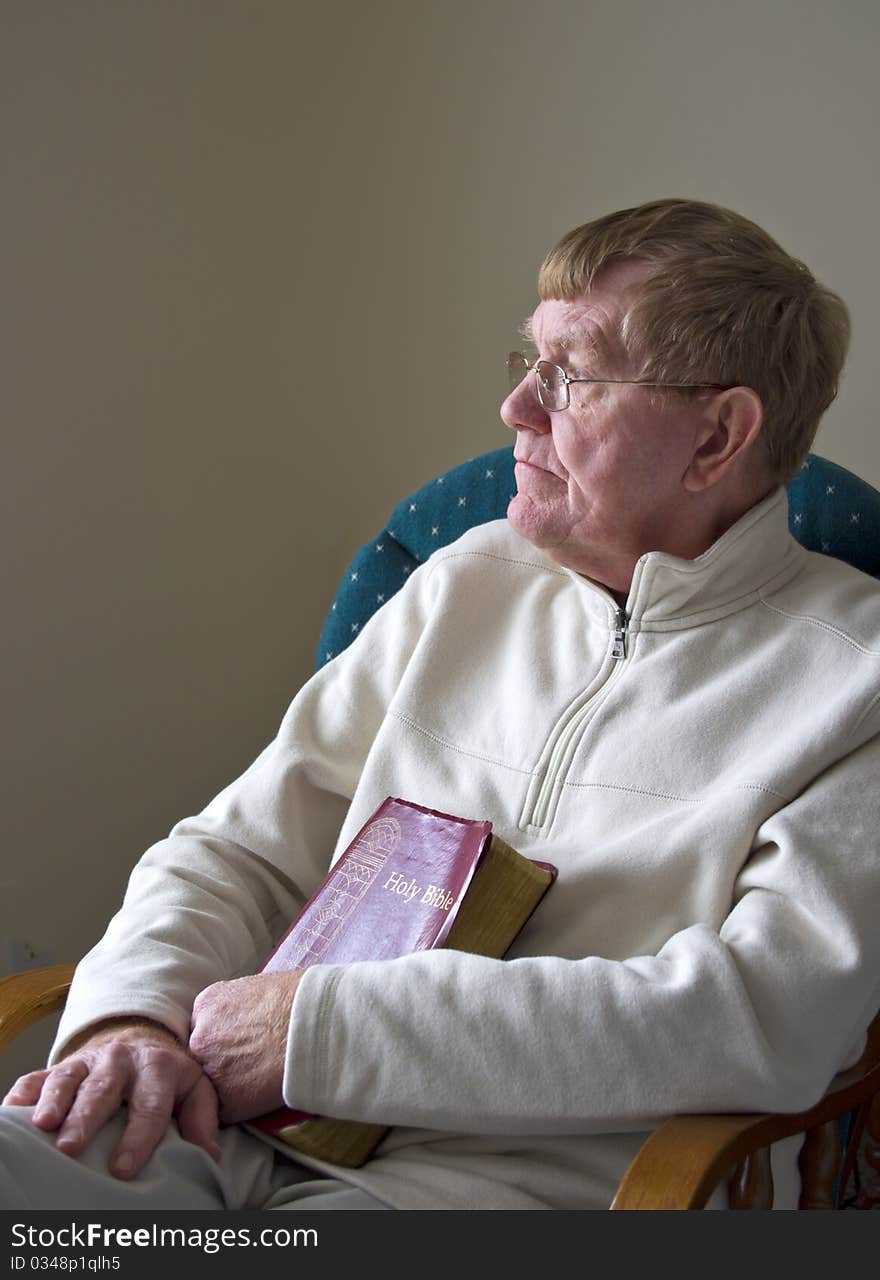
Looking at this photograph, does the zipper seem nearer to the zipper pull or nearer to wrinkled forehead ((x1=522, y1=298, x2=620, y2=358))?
the zipper pull

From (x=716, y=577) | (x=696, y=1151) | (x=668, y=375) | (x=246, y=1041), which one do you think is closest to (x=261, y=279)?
(x=668, y=375)

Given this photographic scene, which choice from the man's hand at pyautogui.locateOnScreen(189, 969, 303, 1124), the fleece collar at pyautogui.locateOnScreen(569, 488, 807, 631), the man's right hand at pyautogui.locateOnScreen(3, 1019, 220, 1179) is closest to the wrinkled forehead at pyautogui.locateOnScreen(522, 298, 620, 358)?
the fleece collar at pyautogui.locateOnScreen(569, 488, 807, 631)

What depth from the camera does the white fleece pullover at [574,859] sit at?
A: 3.92 ft

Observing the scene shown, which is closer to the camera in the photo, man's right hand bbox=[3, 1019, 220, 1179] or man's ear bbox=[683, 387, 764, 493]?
man's right hand bbox=[3, 1019, 220, 1179]

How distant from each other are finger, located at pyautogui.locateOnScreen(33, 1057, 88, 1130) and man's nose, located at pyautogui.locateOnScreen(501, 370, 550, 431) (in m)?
0.81

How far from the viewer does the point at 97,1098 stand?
118 cm

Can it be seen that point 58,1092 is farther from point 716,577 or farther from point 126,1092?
point 716,577

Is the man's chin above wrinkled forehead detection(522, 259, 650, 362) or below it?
below

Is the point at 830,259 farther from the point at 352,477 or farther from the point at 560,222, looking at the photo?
the point at 352,477

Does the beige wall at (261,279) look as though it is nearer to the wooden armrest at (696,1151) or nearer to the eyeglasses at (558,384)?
the eyeglasses at (558,384)

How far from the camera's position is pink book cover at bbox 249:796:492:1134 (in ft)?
4.33

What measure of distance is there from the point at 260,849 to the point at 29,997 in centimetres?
29

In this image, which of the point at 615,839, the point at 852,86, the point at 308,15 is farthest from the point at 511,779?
the point at 308,15

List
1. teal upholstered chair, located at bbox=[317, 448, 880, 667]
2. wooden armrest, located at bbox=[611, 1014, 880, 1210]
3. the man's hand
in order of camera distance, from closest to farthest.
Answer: wooden armrest, located at bbox=[611, 1014, 880, 1210] → the man's hand → teal upholstered chair, located at bbox=[317, 448, 880, 667]
